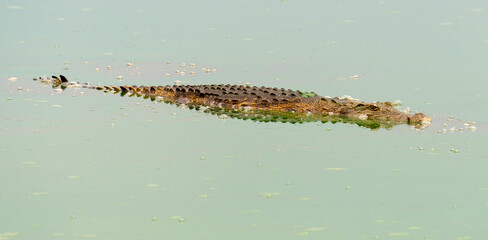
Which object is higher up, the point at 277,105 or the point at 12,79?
the point at 12,79

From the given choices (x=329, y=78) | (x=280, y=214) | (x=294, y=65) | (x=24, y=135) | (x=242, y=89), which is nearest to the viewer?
(x=280, y=214)

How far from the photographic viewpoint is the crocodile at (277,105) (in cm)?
2212

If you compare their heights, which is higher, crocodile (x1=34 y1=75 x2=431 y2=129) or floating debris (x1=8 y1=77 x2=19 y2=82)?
floating debris (x1=8 y1=77 x2=19 y2=82)

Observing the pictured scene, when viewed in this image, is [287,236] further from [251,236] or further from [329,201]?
[329,201]

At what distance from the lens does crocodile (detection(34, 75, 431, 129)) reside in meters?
22.1

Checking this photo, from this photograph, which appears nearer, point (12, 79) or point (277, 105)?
point (277, 105)

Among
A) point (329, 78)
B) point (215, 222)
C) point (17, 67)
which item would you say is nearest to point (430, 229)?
point (215, 222)

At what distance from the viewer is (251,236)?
13.6 m

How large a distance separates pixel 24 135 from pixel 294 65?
1080 centimetres

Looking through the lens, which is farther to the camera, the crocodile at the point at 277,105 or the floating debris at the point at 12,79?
the floating debris at the point at 12,79

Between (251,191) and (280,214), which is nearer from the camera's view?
(280,214)

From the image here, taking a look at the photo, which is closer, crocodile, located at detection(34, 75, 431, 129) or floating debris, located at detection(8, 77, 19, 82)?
crocodile, located at detection(34, 75, 431, 129)

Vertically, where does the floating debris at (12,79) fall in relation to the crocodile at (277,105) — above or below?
above

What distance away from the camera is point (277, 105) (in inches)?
914
